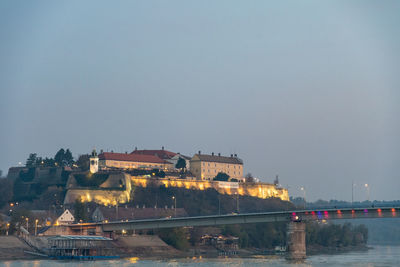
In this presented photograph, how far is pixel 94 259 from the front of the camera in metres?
118

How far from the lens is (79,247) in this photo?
396 feet

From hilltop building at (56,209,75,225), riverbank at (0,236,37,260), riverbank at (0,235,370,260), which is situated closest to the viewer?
riverbank at (0,236,37,260)

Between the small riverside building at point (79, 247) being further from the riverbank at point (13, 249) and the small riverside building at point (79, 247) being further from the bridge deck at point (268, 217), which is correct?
the bridge deck at point (268, 217)

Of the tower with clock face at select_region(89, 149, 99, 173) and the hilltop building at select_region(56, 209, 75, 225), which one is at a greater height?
the tower with clock face at select_region(89, 149, 99, 173)

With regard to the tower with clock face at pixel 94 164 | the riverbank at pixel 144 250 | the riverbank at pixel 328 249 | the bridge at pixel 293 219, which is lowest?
the riverbank at pixel 328 249

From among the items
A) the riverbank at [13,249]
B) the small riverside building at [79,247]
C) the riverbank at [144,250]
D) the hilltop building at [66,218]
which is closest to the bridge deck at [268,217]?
the riverbank at [144,250]

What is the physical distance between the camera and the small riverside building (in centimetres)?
11769

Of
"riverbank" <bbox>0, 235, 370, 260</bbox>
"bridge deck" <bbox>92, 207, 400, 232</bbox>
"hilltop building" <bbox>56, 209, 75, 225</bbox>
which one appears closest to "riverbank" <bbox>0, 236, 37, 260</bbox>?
"riverbank" <bbox>0, 235, 370, 260</bbox>

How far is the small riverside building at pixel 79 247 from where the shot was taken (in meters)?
118

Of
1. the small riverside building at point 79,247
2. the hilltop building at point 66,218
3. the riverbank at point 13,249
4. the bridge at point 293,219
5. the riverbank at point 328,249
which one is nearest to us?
the riverbank at point 13,249

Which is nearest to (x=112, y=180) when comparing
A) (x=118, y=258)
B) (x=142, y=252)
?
(x=142, y=252)

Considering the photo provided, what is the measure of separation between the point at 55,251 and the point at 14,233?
1535cm

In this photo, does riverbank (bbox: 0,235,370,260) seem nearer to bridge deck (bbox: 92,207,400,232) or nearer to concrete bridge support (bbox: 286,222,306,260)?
bridge deck (bbox: 92,207,400,232)

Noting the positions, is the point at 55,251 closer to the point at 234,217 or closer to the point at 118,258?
the point at 118,258
